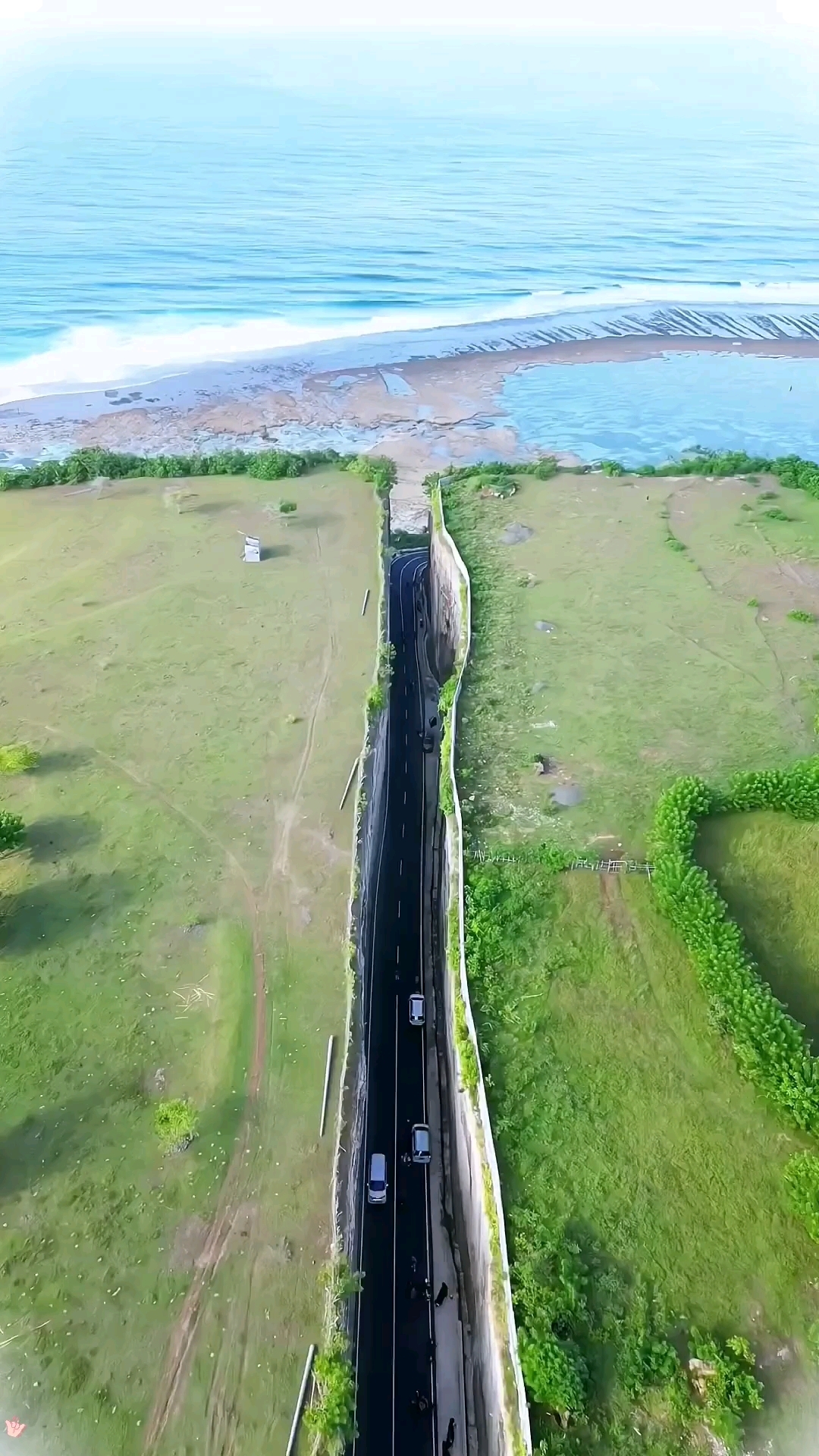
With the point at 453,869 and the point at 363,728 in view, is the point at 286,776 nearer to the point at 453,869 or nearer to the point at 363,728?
the point at 363,728

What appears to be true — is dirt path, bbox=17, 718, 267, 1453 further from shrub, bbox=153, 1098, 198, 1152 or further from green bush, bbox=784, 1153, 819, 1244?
green bush, bbox=784, 1153, 819, 1244

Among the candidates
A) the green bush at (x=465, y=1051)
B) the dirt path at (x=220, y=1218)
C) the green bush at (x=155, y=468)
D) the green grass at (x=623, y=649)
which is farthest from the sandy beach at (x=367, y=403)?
the green bush at (x=465, y=1051)

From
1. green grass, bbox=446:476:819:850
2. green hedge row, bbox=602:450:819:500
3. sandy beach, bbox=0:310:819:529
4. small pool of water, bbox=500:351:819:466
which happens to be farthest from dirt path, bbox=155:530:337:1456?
small pool of water, bbox=500:351:819:466

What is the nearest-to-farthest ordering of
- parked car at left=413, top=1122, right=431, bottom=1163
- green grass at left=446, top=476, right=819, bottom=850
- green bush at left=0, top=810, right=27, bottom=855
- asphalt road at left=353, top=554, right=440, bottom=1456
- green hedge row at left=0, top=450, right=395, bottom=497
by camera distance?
asphalt road at left=353, top=554, right=440, bottom=1456
parked car at left=413, top=1122, right=431, bottom=1163
green bush at left=0, top=810, right=27, bottom=855
green grass at left=446, top=476, right=819, bottom=850
green hedge row at left=0, top=450, right=395, bottom=497

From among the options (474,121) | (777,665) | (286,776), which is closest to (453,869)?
(286,776)

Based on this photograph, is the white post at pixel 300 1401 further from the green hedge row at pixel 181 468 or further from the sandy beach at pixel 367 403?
the sandy beach at pixel 367 403

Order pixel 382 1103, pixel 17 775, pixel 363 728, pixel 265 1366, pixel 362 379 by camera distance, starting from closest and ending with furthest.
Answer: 1. pixel 265 1366
2. pixel 382 1103
3. pixel 17 775
4. pixel 363 728
5. pixel 362 379
